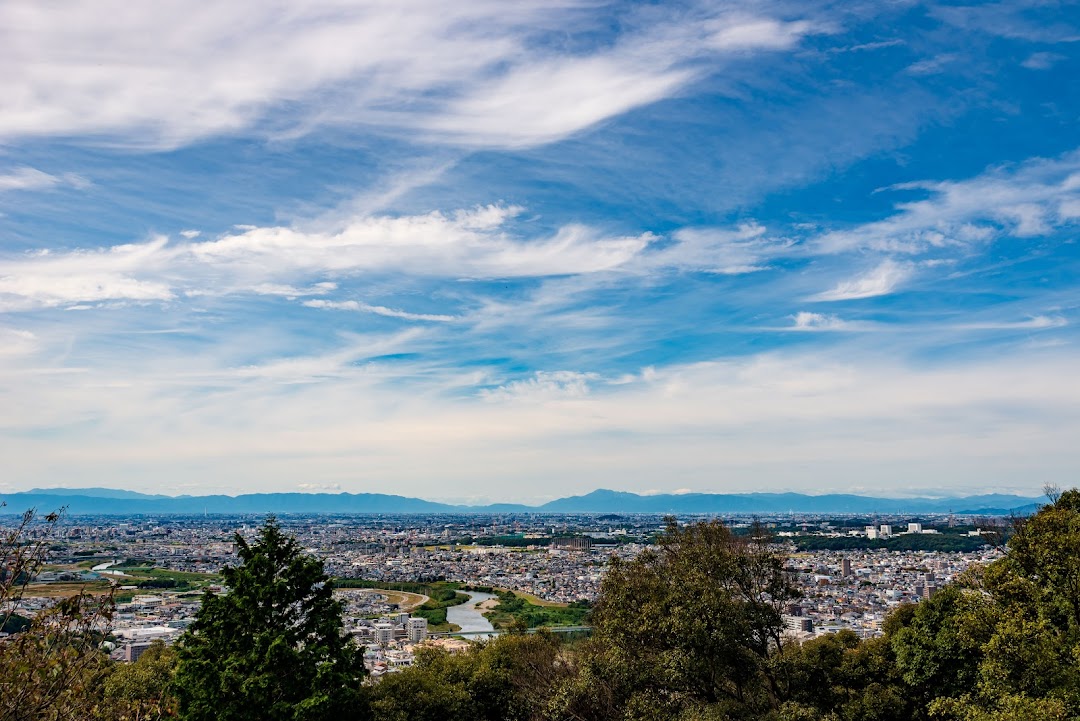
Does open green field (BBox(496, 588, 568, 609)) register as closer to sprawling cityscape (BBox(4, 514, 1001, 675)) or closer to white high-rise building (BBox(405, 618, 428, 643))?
sprawling cityscape (BBox(4, 514, 1001, 675))

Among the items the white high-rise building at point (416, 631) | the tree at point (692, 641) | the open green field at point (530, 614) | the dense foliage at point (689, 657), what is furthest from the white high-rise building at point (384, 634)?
the tree at point (692, 641)

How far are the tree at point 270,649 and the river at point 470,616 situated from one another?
88.4 ft

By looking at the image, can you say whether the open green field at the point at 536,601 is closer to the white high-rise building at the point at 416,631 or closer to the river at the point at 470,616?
the river at the point at 470,616

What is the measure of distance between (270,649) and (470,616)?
35.8 metres

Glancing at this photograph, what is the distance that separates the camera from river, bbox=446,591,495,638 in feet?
129

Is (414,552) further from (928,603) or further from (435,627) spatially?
(928,603)

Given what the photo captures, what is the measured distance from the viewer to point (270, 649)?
10.4 meters

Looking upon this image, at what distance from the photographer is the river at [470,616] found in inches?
1548

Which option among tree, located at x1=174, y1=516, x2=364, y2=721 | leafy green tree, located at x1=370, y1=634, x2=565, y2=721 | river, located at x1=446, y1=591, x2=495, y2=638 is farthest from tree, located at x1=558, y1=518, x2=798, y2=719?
river, located at x1=446, y1=591, x2=495, y2=638

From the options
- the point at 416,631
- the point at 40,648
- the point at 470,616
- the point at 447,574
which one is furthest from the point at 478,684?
the point at 447,574

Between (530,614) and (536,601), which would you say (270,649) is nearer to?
(530,614)

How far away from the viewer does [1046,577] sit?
10.3 metres

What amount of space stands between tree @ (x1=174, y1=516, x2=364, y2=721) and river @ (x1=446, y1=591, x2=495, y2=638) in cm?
2693

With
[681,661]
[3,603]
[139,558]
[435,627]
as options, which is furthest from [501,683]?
[139,558]
